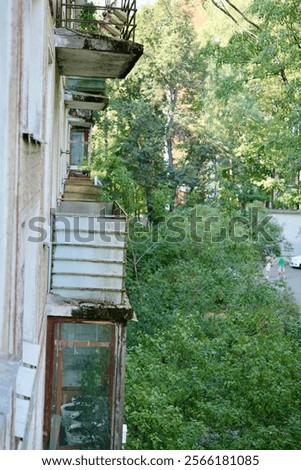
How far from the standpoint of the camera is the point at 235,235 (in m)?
18.9

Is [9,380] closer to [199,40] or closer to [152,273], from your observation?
[152,273]

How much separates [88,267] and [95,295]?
33 centimetres

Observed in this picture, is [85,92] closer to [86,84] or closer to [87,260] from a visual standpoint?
[86,84]

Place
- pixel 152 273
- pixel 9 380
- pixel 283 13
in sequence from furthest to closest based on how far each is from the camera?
pixel 152 273
pixel 283 13
pixel 9 380

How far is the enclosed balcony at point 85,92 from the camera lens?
11.9m

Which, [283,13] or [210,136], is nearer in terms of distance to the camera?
[283,13]

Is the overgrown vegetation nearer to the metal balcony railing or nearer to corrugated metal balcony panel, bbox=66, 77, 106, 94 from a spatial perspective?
corrugated metal balcony panel, bbox=66, 77, 106, 94

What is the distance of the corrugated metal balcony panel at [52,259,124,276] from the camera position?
780 cm

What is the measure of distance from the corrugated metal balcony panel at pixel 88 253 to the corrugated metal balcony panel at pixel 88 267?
0.13ft

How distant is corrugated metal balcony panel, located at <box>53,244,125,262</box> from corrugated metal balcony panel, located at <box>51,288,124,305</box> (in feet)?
1.21

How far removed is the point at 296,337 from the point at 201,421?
511 centimetres

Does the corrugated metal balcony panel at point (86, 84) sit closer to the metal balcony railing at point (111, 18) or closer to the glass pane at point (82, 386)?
the metal balcony railing at point (111, 18)

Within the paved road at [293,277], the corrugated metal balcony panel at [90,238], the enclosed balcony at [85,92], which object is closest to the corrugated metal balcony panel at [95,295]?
the corrugated metal balcony panel at [90,238]
